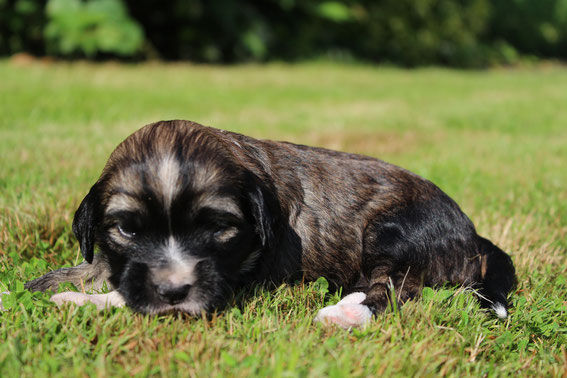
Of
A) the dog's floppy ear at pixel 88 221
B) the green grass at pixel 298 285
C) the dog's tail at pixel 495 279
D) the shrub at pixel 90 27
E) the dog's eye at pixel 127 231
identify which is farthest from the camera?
the shrub at pixel 90 27

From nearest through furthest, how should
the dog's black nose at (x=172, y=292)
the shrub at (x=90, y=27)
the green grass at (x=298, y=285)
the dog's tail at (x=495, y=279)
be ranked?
the green grass at (x=298, y=285) < the dog's black nose at (x=172, y=292) < the dog's tail at (x=495, y=279) < the shrub at (x=90, y=27)

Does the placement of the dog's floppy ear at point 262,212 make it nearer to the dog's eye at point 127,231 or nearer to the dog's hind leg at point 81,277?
the dog's eye at point 127,231

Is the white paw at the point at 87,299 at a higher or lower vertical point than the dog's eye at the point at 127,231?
lower

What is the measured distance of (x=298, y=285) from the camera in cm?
289

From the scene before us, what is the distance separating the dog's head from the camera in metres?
2.40

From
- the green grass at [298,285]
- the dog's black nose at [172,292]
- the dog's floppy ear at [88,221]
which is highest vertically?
the dog's floppy ear at [88,221]

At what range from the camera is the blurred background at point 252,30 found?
1348cm

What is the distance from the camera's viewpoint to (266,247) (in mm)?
2744

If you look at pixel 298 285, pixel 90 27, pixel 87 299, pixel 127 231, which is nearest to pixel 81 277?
pixel 87 299

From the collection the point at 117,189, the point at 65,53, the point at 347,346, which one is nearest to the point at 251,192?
the point at 117,189

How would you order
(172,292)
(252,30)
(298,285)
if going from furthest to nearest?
(252,30) < (298,285) < (172,292)

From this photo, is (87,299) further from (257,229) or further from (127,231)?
(257,229)

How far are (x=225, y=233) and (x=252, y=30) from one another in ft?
51.2

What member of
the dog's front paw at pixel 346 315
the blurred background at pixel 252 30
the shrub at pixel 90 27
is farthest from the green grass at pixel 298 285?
the blurred background at pixel 252 30
